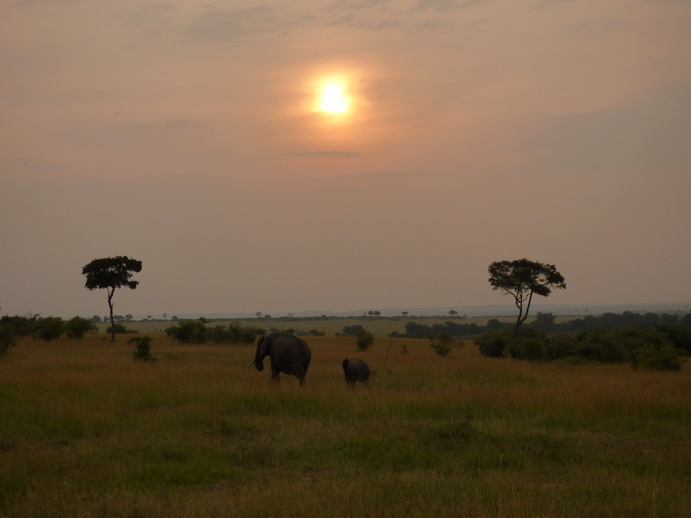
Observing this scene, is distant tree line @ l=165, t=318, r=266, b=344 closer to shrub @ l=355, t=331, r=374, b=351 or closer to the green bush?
shrub @ l=355, t=331, r=374, b=351

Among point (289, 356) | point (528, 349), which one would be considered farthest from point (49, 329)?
point (528, 349)

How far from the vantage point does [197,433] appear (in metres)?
11.8

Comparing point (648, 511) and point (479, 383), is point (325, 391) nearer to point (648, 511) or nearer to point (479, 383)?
point (479, 383)

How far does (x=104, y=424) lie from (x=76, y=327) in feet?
95.6

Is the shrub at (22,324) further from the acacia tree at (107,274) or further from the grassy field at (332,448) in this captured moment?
the grassy field at (332,448)

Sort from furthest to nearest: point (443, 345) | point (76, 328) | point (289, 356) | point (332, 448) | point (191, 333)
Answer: point (191, 333) < point (76, 328) < point (443, 345) < point (289, 356) < point (332, 448)

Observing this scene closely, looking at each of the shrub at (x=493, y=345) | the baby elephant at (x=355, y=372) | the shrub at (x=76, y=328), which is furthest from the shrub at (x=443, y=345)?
the shrub at (x=76, y=328)

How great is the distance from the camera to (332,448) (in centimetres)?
1059

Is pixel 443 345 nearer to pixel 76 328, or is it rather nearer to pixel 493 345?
pixel 493 345

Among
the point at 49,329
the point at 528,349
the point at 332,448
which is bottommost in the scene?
the point at 332,448

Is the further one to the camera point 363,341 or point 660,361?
point 363,341

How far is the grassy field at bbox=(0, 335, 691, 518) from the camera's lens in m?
7.52

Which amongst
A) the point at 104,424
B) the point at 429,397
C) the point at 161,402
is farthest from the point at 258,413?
the point at 429,397

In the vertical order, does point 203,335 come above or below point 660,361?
above
